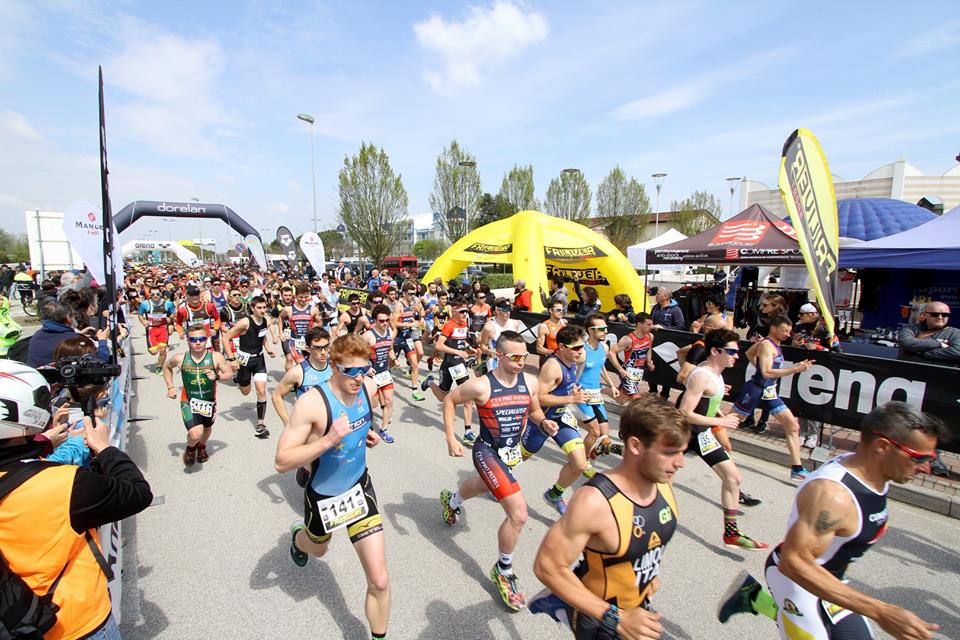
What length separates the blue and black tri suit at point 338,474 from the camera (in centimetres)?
297

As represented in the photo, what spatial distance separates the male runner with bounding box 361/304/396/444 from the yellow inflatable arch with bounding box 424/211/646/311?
6442 millimetres

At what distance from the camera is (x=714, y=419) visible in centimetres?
391

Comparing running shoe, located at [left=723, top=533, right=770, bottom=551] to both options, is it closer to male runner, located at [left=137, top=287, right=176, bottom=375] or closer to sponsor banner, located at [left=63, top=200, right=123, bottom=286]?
sponsor banner, located at [left=63, top=200, right=123, bottom=286]

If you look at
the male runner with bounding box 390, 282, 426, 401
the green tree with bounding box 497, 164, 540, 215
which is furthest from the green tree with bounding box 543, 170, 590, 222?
the male runner with bounding box 390, 282, 426, 401

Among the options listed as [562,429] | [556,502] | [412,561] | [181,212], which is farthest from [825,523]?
[181,212]

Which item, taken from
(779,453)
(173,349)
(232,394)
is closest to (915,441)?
A: (779,453)

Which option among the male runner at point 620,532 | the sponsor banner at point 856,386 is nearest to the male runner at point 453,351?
the sponsor banner at point 856,386

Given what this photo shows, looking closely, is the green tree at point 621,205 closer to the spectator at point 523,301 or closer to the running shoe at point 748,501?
the spectator at point 523,301

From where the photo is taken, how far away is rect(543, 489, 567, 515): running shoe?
15.0 feet

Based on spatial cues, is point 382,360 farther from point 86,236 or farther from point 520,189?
point 520,189

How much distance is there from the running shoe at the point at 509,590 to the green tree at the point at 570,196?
38147 millimetres

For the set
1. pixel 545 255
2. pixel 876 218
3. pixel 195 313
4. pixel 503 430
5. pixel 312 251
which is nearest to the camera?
pixel 503 430

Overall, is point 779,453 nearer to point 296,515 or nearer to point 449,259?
point 296,515

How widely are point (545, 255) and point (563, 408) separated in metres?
10.4
